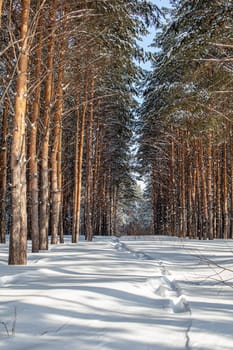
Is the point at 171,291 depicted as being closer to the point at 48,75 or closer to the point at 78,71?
the point at 48,75

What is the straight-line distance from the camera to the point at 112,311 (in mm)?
3506

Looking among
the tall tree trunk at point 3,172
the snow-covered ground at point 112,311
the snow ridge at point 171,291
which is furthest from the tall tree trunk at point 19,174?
the tall tree trunk at point 3,172

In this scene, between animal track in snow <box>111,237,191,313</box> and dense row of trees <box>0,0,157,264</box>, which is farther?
dense row of trees <box>0,0,157,264</box>

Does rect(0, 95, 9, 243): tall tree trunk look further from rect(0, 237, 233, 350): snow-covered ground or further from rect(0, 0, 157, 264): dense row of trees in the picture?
rect(0, 237, 233, 350): snow-covered ground

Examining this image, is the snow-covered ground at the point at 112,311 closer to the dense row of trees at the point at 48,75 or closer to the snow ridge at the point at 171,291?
the snow ridge at the point at 171,291

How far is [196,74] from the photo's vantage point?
9.41 meters

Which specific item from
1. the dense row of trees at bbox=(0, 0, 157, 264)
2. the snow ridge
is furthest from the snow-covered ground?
the dense row of trees at bbox=(0, 0, 157, 264)

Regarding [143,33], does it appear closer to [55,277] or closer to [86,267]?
[86,267]

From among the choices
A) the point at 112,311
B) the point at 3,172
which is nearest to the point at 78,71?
the point at 3,172

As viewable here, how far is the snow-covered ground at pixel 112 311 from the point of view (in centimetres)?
268

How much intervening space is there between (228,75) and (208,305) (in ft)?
23.3

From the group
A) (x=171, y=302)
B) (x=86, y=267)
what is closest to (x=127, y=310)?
(x=171, y=302)

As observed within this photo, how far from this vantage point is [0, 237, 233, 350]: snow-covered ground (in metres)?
2.68

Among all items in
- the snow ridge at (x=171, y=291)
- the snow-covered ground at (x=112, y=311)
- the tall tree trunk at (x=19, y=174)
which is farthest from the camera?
the tall tree trunk at (x=19, y=174)
